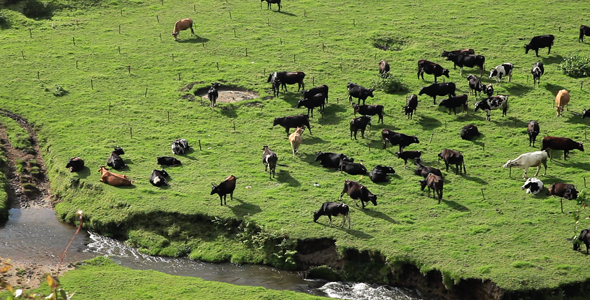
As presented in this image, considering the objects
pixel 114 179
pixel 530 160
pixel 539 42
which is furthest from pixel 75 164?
pixel 539 42

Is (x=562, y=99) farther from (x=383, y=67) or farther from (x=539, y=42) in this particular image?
(x=383, y=67)

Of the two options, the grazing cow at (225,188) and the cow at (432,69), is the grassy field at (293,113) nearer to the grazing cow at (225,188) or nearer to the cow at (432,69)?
the grazing cow at (225,188)

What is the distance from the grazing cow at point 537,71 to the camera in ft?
115

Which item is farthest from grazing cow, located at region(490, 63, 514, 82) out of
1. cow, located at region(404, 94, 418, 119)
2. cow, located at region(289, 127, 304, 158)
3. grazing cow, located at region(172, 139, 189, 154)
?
grazing cow, located at region(172, 139, 189, 154)

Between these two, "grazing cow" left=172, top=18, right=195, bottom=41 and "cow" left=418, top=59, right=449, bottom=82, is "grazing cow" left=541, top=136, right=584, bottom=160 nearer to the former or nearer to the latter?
"cow" left=418, top=59, right=449, bottom=82

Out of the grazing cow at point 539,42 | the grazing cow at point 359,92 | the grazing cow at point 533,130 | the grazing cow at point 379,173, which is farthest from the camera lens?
the grazing cow at point 539,42

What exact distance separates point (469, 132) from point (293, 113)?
8333 millimetres

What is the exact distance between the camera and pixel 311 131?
31641 mm

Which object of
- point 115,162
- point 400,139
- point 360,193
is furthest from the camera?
point 400,139

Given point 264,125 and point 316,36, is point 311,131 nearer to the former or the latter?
point 264,125

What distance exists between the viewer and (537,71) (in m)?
34.9

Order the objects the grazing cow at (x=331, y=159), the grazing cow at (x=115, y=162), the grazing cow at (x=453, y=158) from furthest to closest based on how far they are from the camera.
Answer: the grazing cow at (x=115, y=162) < the grazing cow at (x=331, y=159) < the grazing cow at (x=453, y=158)

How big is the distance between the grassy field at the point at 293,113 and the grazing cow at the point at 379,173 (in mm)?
353

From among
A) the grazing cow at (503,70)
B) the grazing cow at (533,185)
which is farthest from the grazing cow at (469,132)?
the grazing cow at (503,70)
